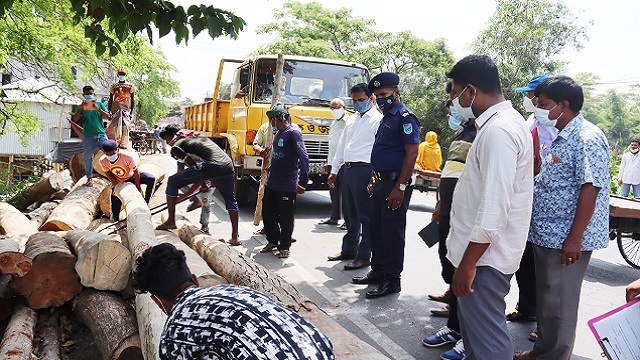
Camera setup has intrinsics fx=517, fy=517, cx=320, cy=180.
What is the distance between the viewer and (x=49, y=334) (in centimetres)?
389

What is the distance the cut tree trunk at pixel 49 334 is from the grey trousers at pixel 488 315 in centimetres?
282

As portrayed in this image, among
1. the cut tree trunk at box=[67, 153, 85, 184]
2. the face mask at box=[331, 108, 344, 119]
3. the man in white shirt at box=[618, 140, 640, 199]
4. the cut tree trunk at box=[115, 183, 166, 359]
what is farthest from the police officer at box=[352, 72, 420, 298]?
the man in white shirt at box=[618, 140, 640, 199]

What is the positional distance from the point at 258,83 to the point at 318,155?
166 cm

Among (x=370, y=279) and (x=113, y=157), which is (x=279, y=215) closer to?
(x=370, y=279)

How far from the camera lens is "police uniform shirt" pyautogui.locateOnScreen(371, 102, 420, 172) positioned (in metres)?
4.59

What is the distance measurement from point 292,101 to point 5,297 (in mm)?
5838

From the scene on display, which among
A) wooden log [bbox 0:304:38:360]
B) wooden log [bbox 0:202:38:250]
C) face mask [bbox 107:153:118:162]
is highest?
face mask [bbox 107:153:118:162]

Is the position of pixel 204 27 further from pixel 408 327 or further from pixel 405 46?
pixel 405 46

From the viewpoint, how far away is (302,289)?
16.9ft

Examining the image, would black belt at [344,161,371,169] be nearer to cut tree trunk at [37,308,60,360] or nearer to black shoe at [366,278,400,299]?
black shoe at [366,278,400,299]

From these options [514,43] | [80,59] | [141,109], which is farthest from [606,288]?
[141,109]

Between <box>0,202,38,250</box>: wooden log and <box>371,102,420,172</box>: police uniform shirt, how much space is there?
3.53 meters

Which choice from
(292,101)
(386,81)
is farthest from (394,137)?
(292,101)

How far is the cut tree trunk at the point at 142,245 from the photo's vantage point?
120 inches
